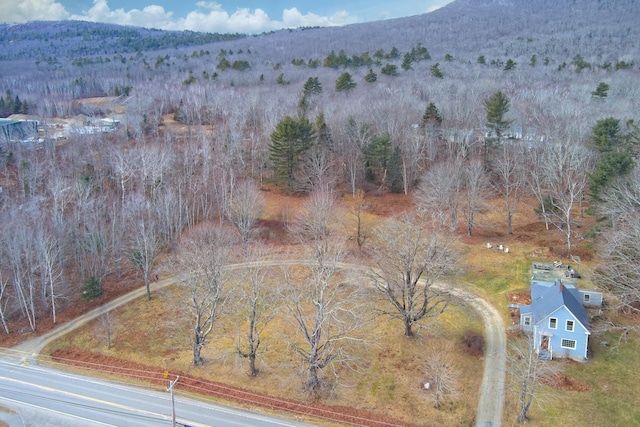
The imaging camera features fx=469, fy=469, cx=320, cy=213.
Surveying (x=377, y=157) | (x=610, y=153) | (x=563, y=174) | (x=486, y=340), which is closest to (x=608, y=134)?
(x=563, y=174)

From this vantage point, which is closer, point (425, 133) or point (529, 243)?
point (529, 243)

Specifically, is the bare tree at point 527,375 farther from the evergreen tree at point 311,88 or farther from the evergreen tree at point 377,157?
the evergreen tree at point 311,88

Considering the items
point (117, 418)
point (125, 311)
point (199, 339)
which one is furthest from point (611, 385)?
point (125, 311)

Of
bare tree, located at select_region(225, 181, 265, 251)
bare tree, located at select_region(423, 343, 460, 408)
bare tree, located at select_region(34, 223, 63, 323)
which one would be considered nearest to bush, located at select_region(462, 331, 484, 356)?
bare tree, located at select_region(423, 343, 460, 408)

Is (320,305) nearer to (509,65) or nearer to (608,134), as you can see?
(608,134)

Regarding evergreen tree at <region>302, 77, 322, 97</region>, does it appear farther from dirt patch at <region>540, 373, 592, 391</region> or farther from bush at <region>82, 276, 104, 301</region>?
dirt patch at <region>540, 373, 592, 391</region>

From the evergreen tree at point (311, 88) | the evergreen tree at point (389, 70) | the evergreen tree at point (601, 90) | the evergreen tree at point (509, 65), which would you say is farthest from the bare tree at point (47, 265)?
the evergreen tree at point (509, 65)

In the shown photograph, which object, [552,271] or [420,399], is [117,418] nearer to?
[420,399]
